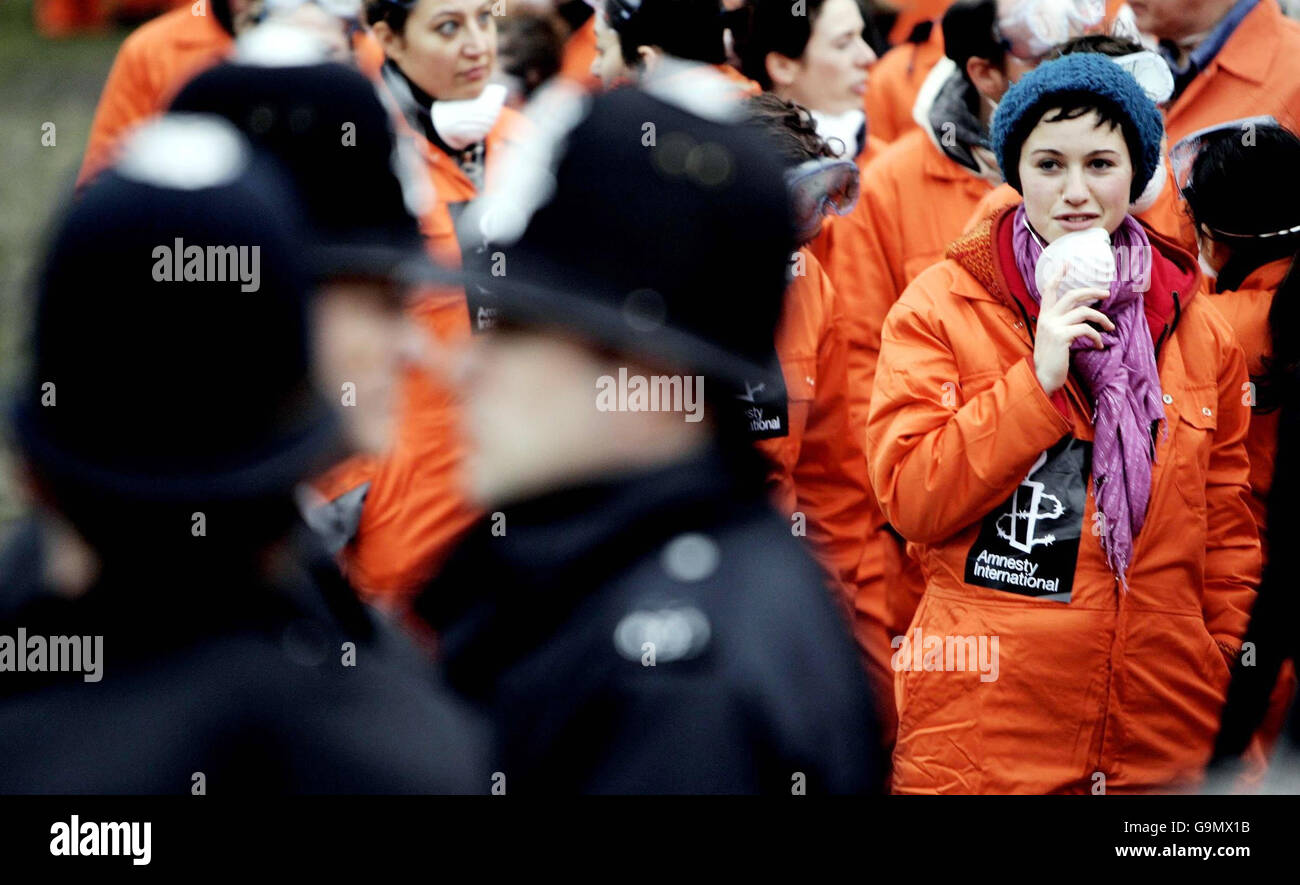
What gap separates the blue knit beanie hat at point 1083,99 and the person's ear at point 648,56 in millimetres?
1135

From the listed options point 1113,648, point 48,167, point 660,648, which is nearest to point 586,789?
point 660,648

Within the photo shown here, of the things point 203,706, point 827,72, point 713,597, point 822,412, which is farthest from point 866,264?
point 203,706

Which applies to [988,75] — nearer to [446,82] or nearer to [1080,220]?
[1080,220]

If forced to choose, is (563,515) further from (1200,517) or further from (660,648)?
(1200,517)

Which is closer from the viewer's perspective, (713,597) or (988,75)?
(713,597)

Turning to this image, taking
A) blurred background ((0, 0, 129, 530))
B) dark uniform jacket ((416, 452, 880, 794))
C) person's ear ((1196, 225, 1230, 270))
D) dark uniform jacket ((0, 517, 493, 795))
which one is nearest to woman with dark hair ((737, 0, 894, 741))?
person's ear ((1196, 225, 1230, 270))

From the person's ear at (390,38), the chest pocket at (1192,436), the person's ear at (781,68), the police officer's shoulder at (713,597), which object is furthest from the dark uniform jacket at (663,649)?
the person's ear at (781,68)

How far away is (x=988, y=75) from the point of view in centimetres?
430

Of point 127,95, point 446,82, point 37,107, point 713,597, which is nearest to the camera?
point 713,597

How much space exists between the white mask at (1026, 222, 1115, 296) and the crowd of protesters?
0.01 meters

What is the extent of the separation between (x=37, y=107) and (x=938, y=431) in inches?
415

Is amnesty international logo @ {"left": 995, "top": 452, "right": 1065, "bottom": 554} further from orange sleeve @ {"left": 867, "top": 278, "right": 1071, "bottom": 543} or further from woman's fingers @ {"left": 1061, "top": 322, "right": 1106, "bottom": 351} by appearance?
woman's fingers @ {"left": 1061, "top": 322, "right": 1106, "bottom": 351}

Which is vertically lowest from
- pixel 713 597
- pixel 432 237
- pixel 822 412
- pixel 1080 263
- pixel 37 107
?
pixel 713 597
